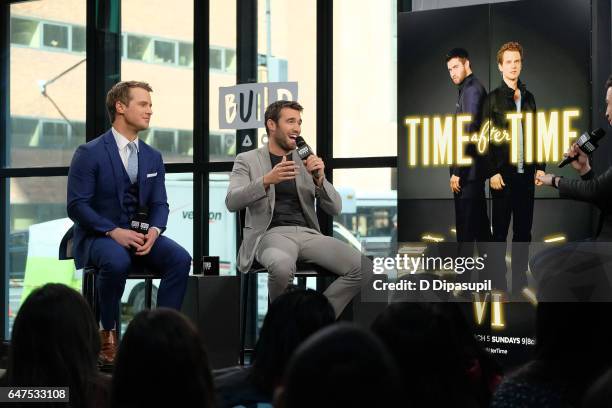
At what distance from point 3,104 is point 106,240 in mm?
2903

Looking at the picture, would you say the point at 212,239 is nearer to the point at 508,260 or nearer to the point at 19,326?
the point at 508,260

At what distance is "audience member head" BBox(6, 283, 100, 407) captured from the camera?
1.69m

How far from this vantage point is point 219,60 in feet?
18.0

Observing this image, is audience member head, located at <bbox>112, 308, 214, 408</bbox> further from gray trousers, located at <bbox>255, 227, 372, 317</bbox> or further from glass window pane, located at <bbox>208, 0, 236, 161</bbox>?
glass window pane, located at <bbox>208, 0, 236, 161</bbox>

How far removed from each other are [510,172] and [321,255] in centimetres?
97

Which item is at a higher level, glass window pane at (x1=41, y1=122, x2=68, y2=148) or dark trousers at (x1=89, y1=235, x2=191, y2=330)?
glass window pane at (x1=41, y1=122, x2=68, y2=148)

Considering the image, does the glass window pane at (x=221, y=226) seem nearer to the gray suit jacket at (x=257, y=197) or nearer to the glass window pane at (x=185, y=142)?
the glass window pane at (x=185, y=142)

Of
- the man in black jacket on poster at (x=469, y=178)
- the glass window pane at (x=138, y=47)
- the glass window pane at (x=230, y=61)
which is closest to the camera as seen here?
the man in black jacket on poster at (x=469, y=178)

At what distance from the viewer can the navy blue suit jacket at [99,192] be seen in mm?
3889

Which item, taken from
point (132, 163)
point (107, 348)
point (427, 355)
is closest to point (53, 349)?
point (427, 355)

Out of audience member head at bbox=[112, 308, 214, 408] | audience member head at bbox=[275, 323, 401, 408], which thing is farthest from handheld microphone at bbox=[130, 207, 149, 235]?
audience member head at bbox=[275, 323, 401, 408]

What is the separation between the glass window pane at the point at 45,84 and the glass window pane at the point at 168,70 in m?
0.50

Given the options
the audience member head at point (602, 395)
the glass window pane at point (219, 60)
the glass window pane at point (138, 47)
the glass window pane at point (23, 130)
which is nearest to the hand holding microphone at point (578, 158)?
the glass window pane at point (219, 60)

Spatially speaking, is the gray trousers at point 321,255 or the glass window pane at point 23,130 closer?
the gray trousers at point 321,255
